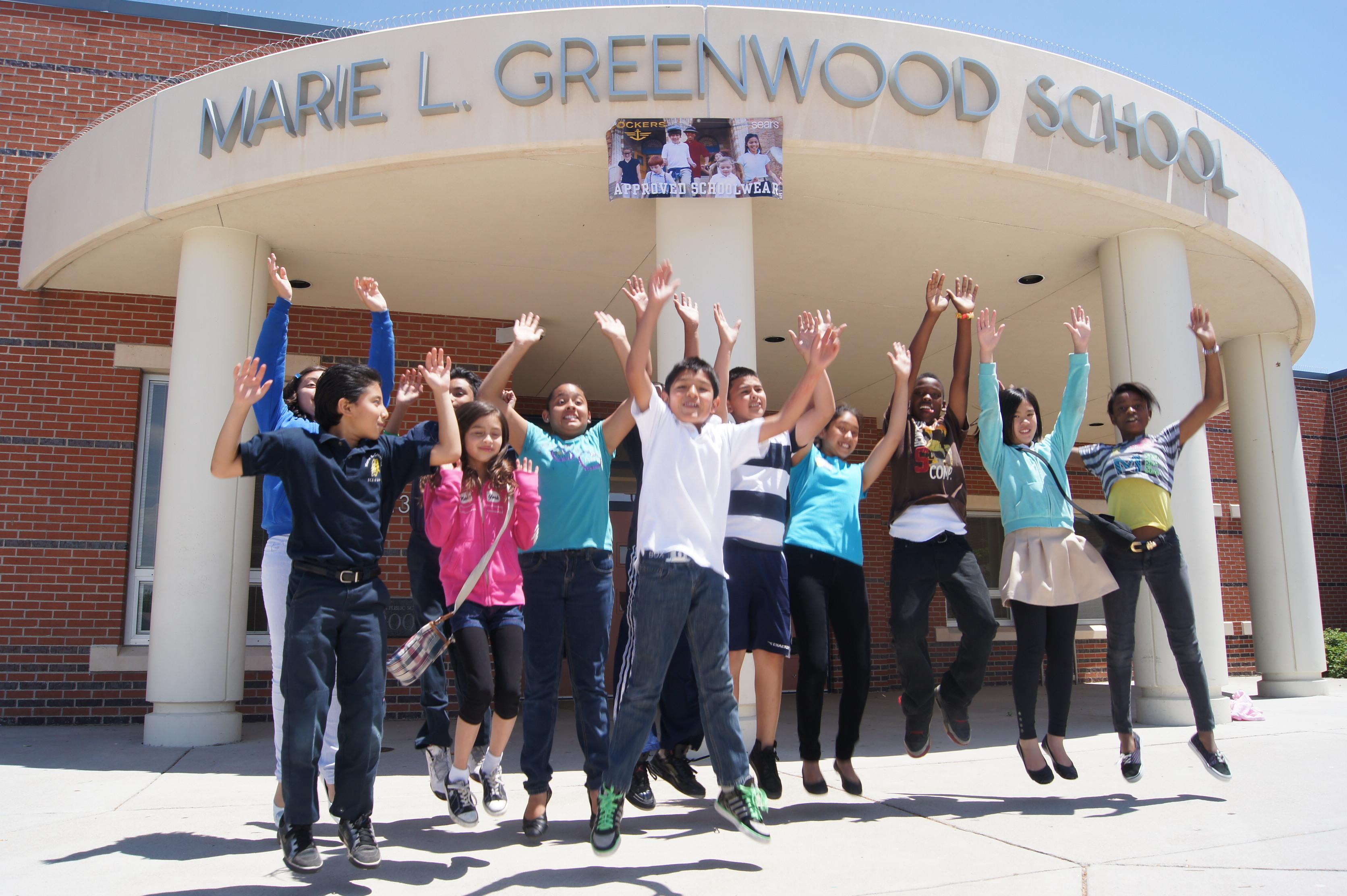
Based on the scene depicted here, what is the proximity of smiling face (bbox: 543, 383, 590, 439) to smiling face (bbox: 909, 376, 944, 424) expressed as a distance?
1.63 meters

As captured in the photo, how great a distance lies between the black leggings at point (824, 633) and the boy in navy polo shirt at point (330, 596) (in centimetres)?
175

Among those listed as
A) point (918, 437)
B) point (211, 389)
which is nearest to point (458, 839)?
point (918, 437)

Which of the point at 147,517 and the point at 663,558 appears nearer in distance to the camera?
the point at 663,558

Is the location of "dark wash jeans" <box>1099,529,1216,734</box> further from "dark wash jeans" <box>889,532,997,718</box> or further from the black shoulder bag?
"dark wash jeans" <box>889,532,997,718</box>

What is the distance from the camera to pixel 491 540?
12.8ft

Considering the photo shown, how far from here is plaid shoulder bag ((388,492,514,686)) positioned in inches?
132

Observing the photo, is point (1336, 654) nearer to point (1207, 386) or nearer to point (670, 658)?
point (1207, 386)

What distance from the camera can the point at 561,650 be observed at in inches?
144

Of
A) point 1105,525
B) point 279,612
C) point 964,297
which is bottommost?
point 279,612

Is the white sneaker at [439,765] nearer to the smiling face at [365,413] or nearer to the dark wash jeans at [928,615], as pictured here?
the smiling face at [365,413]

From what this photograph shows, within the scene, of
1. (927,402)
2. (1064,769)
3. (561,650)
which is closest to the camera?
(561,650)

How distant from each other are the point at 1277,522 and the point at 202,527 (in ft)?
33.4

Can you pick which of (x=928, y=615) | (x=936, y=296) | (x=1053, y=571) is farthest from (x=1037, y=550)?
(x=936, y=296)

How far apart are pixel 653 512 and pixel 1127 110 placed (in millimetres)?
5518
